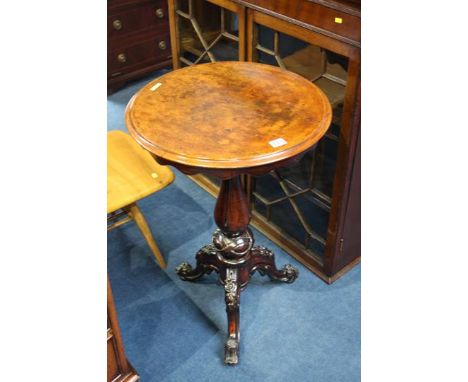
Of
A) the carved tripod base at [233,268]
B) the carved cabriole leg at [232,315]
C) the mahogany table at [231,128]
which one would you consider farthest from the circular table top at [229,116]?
the carved cabriole leg at [232,315]

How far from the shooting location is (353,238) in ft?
7.43

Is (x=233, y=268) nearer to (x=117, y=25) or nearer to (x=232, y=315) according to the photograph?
(x=232, y=315)

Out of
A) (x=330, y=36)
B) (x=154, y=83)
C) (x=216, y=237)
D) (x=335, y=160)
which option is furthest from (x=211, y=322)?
(x=330, y=36)

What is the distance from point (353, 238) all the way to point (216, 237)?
0.64 metres

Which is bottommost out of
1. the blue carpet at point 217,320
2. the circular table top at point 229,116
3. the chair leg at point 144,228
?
the blue carpet at point 217,320

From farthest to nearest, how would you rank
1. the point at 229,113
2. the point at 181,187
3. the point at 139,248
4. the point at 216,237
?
the point at 181,187 → the point at 139,248 → the point at 216,237 → the point at 229,113

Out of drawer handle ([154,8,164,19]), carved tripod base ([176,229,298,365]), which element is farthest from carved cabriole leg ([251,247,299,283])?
drawer handle ([154,8,164,19])

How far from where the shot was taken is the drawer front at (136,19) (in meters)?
3.48

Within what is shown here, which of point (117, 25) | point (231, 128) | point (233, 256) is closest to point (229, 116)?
point (231, 128)

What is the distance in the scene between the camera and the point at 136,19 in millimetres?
3584

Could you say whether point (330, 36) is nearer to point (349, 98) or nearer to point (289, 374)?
point (349, 98)

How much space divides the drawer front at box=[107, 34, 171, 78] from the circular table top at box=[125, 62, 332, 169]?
1886mm

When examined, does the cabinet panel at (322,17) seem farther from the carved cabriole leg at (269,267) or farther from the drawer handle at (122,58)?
the drawer handle at (122,58)

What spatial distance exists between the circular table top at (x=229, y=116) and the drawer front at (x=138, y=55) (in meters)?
1.89
